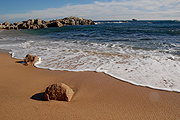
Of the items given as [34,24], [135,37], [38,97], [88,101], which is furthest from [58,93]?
[34,24]

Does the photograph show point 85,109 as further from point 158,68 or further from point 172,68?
point 172,68

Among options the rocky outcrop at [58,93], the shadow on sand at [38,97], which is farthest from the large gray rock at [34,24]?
the rocky outcrop at [58,93]

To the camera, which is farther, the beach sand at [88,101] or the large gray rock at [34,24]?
the large gray rock at [34,24]

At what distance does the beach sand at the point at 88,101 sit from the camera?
7.98ft

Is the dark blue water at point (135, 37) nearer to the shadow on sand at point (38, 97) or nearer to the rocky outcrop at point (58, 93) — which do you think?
the rocky outcrop at point (58, 93)

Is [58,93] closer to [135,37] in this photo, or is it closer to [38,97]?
[38,97]

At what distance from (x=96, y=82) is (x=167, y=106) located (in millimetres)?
1834

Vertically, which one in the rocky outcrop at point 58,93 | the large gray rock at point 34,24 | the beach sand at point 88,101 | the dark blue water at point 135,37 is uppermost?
the large gray rock at point 34,24

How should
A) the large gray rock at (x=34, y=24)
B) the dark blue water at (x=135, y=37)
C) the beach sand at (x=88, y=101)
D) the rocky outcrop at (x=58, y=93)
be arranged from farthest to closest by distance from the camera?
the large gray rock at (x=34, y=24)
the dark blue water at (x=135, y=37)
the rocky outcrop at (x=58, y=93)
the beach sand at (x=88, y=101)

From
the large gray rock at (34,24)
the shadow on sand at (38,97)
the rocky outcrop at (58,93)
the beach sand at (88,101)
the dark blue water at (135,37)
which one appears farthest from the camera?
the large gray rock at (34,24)

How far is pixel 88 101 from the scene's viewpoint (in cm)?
291

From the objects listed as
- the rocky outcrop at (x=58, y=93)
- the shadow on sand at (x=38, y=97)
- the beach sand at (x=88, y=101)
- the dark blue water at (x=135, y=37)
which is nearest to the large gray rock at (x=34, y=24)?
the dark blue water at (x=135, y=37)

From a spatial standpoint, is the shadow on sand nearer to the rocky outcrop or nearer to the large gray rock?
the rocky outcrop

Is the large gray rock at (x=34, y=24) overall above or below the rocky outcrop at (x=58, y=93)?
above
